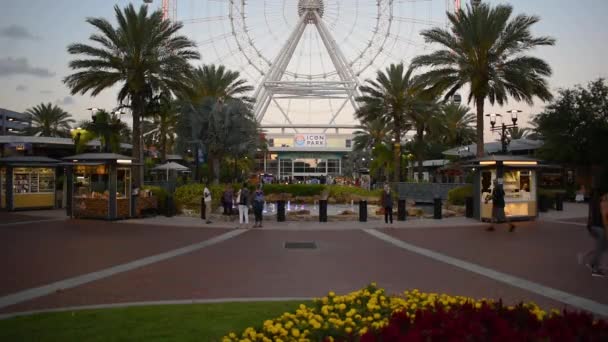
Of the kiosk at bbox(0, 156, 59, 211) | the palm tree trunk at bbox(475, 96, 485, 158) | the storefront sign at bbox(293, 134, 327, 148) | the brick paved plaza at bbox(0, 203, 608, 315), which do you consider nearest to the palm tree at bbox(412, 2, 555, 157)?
the palm tree trunk at bbox(475, 96, 485, 158)

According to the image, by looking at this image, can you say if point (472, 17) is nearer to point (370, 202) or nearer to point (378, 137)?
point (370, 202)

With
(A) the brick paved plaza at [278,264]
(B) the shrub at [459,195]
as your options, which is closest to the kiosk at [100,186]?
(A) the brick paved plaza at [278,264]

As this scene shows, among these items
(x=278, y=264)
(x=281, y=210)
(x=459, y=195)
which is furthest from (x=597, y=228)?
(x=459, y=195)

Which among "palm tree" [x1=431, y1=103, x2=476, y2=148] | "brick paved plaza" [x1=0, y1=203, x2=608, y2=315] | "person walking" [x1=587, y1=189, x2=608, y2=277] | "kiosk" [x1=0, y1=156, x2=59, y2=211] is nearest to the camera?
"brick paved plaza" [x1=0, y1=203, x2=608, y2=315]

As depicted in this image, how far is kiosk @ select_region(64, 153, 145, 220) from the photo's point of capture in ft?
77.2

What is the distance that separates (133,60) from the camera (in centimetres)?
2780

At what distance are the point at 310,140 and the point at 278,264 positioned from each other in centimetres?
8260

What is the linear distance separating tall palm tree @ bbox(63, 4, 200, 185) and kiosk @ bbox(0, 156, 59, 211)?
16.3 feet

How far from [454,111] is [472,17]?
33.0 metres

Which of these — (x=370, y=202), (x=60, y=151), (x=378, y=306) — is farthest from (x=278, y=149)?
(x=378, y=306)

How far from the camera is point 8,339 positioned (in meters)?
5.94

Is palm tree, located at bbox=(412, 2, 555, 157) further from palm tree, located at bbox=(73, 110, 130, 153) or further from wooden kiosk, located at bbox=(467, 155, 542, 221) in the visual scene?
palm tree, located at bbox=(73, 110, 130, 153)

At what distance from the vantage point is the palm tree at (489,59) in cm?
2706

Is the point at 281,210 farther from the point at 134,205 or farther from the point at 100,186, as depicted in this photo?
the point at 100,186
